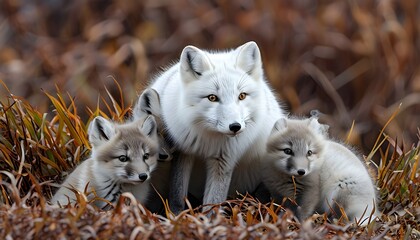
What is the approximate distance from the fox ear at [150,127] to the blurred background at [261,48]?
437cm

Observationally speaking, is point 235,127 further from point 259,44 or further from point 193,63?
point 259,44

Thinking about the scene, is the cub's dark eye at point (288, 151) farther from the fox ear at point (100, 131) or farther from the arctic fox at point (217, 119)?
the fox ear at point (100, 131)

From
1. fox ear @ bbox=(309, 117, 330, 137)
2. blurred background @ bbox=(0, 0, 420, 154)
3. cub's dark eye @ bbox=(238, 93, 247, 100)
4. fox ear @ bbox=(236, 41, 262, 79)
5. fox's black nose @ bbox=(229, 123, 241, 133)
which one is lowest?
blurred background @ bbox=(0, 0, 420, 154)

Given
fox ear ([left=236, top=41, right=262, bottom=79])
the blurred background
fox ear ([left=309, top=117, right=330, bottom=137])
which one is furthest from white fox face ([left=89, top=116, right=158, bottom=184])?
the blurred background

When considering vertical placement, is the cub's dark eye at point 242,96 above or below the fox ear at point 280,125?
above

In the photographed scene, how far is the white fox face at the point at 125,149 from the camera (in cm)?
527

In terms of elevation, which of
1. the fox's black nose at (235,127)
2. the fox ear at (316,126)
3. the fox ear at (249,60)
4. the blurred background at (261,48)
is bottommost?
the blurred background at (261,48)

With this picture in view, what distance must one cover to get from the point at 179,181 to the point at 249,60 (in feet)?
3.03

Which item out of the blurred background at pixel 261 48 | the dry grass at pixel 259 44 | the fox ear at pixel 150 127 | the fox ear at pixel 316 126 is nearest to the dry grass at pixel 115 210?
the fox ear at pixel 150 127

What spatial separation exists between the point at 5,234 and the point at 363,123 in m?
6.32

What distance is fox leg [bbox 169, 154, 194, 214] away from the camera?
5734mm

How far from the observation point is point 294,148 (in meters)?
5.59

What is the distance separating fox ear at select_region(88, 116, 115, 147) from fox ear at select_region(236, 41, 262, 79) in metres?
0.91

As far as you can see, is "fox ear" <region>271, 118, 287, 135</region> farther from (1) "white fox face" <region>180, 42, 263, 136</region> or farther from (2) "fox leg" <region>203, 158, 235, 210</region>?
(2) "fox leg" <region>203, 158, 235, 210</region>
